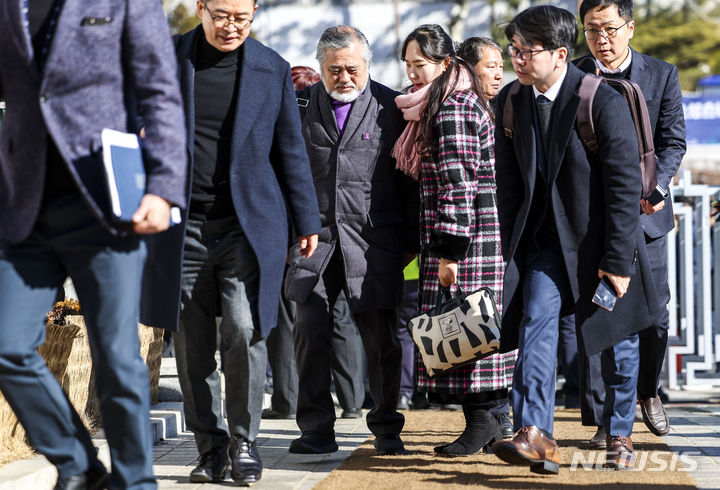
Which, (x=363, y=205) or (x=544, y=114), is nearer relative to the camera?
(x=544, y=114)

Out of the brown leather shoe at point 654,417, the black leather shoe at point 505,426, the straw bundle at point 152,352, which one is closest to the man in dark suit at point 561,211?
the brown leather shoe at point 654,417

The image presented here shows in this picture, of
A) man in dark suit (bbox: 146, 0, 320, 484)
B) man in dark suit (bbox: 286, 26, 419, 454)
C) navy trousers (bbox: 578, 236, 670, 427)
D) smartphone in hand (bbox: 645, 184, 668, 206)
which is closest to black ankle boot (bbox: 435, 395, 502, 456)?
man in dark suit (bbox: 286, 26, 419, 454)

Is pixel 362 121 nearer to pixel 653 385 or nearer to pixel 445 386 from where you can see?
pixel 445 386

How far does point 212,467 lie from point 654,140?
9.92 ft

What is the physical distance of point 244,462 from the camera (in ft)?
16.0

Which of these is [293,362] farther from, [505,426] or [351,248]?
[351,248]

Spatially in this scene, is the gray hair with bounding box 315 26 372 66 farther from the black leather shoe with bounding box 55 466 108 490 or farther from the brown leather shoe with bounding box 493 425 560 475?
the black leather shoe with bounding box 55 466 108 490

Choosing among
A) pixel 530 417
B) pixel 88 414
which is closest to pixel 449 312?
pixel 530 417

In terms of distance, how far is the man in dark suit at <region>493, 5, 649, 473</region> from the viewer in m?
4.90

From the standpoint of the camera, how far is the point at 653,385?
6172 millimetres

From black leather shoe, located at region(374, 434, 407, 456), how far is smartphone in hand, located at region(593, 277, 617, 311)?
1.41 meters

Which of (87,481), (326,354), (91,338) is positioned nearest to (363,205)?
(326,354)

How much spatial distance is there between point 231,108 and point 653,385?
2.75 metres

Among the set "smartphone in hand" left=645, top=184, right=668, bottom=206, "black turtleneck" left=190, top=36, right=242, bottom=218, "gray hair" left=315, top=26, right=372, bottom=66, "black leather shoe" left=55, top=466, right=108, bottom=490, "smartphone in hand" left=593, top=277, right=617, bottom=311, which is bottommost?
"black leather shoe" left=55, top=466, right=108, bottom=490
